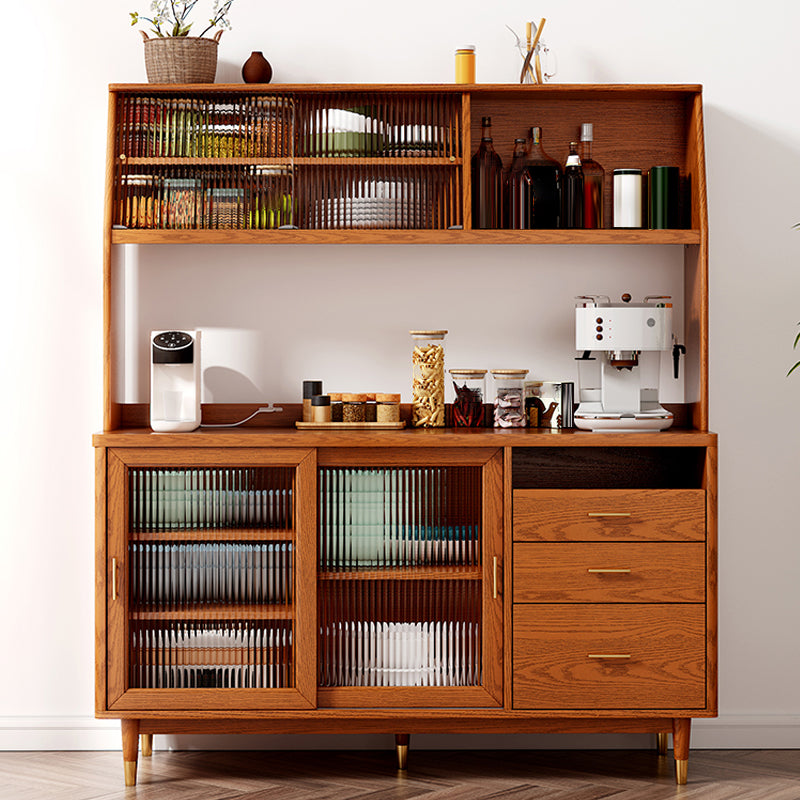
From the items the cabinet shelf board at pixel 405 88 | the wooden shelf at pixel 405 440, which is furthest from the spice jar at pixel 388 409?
the cabinet shelf board at pixel 405 88

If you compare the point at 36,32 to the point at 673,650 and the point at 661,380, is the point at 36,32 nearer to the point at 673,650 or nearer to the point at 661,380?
the point at 661,380

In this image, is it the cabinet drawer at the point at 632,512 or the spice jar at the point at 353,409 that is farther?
the spice jar at the point at 353,409

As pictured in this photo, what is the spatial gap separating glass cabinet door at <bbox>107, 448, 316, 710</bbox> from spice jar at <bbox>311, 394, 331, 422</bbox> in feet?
0.92

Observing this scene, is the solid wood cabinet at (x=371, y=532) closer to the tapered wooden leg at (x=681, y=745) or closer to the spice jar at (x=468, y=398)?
the tapered wooden leg at (x=681, y=745)

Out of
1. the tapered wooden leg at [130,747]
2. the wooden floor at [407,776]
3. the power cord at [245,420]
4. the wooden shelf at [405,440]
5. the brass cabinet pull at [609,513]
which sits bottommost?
the wooden floor at [407,776]

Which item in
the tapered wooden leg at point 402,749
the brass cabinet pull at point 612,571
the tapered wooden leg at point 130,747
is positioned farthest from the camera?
the tapered wooden leg at point 402,749

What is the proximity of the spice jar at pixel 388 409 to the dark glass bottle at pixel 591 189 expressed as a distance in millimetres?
839

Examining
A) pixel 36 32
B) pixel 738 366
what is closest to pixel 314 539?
pixel 738 366

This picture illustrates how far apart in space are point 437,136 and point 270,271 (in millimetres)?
724

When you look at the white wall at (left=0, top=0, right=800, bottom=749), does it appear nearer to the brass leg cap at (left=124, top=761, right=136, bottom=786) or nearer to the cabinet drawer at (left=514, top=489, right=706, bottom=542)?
the brass leg cap at (left=124, top=761, right=136, bottom=786)

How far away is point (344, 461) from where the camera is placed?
9.95 ft

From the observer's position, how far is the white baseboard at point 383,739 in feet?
11.2

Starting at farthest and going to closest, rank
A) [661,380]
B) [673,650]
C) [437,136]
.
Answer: [661,380] → [437,136] → [673,650]

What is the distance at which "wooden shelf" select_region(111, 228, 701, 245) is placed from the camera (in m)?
3.15
